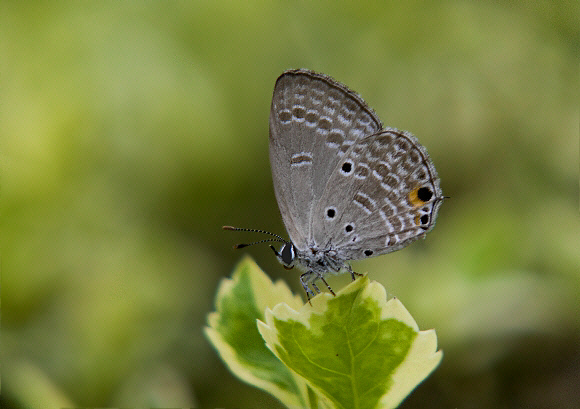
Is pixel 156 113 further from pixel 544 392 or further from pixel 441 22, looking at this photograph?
pixel 544 392

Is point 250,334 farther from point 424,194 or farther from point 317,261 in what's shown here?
point 424,194

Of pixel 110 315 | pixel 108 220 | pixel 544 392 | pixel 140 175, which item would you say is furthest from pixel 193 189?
pixel 544 392

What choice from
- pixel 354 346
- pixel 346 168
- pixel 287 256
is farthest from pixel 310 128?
pixel 354 346

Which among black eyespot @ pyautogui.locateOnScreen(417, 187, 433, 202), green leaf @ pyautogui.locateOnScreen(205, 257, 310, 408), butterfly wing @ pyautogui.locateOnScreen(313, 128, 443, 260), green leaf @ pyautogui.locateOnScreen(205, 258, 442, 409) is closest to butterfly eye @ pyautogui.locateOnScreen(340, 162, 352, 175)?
butterfly wing @ pyautogui.locateOnScreen(313, 128, 443, 260)

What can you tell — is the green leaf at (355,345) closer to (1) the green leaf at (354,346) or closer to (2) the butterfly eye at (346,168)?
(1) the green leaf at (354,346)

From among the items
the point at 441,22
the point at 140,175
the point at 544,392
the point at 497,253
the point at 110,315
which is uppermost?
the point at 441,22

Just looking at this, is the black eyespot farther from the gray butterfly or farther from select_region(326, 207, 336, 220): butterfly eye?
select_region(326, 207, 336, 220): butterfly eye

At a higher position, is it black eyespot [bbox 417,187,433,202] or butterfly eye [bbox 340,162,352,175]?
butterfly eye [bbox 340,162,352,175]
